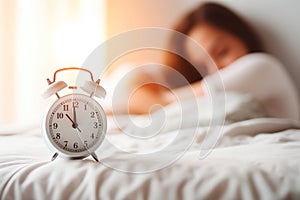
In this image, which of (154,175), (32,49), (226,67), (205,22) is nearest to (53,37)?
(32,49)

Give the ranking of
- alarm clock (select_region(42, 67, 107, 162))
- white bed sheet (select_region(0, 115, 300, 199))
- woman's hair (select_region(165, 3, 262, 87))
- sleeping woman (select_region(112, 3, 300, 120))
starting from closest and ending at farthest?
white bed sheet (select_region(0, 115, 300, 199))
alarm clock (select_region(42, 67, 107, 162))
sleeping woman (select_region(112, 3, 300, 120))
woman's hair (select_region(165, 3, 262, 87))

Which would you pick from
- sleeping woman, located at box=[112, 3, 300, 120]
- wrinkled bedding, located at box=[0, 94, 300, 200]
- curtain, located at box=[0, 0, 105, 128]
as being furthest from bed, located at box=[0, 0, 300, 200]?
curtain, located at box=[0, 0, 105, 128]

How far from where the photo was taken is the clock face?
86 centimetres

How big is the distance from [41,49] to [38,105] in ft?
1.07

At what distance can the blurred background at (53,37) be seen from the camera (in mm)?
2312

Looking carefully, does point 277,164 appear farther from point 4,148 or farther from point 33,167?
point 4,148

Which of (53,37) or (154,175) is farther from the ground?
(53,37)

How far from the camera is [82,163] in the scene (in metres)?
0.80

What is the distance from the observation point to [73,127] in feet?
2.85

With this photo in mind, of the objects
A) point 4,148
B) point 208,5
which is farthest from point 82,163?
point 208,5

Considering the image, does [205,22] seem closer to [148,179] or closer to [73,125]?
[73,125]

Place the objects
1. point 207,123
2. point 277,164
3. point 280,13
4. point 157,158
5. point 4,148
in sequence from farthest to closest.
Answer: point 280,13
point 207,123
point 4,148
point 157,158
point 277,164

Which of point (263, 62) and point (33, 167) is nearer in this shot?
point (33, 167)

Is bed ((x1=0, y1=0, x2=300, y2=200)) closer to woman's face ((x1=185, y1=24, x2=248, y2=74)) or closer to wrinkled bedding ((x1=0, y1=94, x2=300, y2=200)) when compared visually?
wrinkled bedding ((x1=0, y1=94, x2=300, y2=200))
